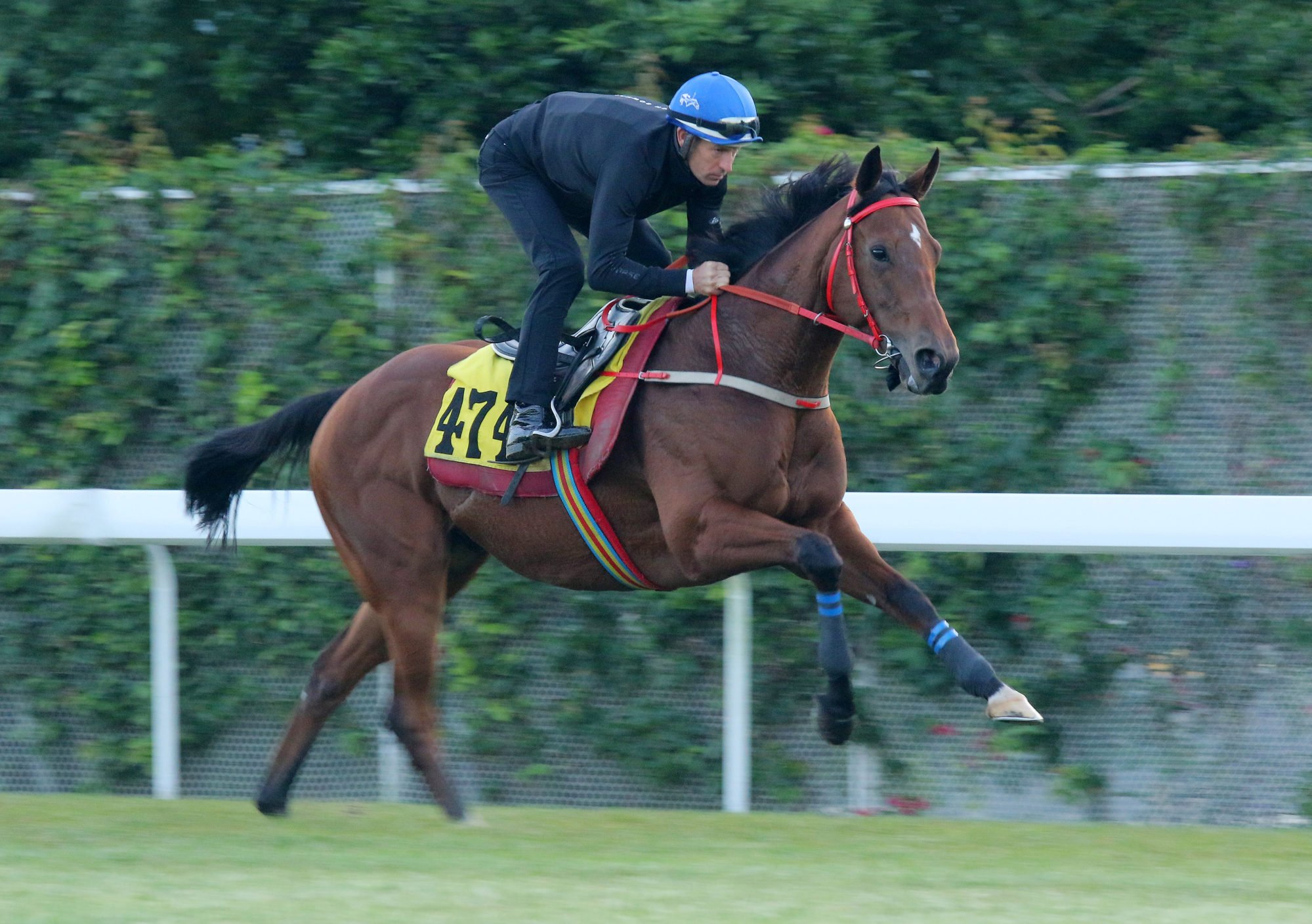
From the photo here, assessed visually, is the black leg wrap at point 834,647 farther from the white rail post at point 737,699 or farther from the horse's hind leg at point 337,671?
the horse's hind leg at point 337,671

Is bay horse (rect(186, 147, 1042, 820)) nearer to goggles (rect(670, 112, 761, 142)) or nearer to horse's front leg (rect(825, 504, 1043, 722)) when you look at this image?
horse's front leg (rect(825, 504, 1043, 722))

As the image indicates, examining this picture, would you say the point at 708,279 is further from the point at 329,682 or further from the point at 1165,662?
the point at 1165,662

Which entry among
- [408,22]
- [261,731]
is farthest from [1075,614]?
[408,22]

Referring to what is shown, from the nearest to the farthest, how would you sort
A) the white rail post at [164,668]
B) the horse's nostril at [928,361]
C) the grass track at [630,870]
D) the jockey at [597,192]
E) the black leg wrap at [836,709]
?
the grass track at [630,870], the horse's nostril at [928,361], the black leg wrap at [836,709], the jockey at [597,192], the white rail post at [164,668]

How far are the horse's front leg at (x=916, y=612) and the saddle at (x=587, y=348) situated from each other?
835mm

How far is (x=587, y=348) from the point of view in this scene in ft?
15.6

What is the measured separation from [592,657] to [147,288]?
236cm

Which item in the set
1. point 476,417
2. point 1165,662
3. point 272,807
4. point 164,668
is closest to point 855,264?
point 476,417

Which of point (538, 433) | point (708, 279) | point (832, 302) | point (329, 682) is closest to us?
point (832, 302)

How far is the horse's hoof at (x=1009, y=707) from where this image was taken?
414cm

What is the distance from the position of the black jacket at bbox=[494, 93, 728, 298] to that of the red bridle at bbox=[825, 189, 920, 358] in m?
0.43

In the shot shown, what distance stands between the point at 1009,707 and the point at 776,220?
1.57m

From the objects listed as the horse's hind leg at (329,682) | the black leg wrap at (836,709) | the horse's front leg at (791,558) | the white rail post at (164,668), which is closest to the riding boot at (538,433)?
the horse's front leg at (791,558)

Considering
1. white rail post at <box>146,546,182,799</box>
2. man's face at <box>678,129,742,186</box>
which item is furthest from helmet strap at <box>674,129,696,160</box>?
white rail post at <box>146,546,182,799</box>
